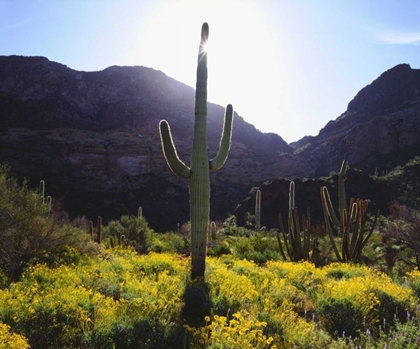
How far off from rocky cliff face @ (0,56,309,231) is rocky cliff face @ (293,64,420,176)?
1258 centimetres

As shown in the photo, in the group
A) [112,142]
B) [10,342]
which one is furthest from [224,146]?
[112,142]

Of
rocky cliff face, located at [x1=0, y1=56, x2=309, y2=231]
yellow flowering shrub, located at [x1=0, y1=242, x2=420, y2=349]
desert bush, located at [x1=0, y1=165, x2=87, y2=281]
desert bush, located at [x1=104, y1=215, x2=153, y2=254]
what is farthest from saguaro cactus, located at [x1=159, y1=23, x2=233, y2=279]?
rocky cliff face, located at [x1=0, y1=56, x2=309, y2=231]

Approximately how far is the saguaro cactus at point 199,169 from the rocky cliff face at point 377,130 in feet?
218

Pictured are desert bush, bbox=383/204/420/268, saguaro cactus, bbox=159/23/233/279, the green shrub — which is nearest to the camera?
the green shrub

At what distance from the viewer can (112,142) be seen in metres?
72.9

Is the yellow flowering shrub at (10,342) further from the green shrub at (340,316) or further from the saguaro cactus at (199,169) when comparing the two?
the saguaro cactus at (199,169)

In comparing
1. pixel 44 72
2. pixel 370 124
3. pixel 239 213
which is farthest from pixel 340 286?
pixel 44 72

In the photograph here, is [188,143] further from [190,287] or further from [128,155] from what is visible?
[190,287]

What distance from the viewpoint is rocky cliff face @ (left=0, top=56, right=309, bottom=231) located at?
200 feet

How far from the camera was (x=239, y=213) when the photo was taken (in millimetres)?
44781

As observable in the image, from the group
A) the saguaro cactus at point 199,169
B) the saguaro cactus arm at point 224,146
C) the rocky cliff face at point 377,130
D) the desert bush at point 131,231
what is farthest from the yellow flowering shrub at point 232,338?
the rocky cliff face at point 377,130

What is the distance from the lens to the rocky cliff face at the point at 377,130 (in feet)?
246

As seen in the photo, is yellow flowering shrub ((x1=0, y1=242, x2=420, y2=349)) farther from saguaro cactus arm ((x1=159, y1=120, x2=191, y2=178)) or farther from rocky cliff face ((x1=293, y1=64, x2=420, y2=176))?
rocky cliff face ((x1=293, y1=64, x2=420, y2=176))

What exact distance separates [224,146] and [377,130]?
264ft
